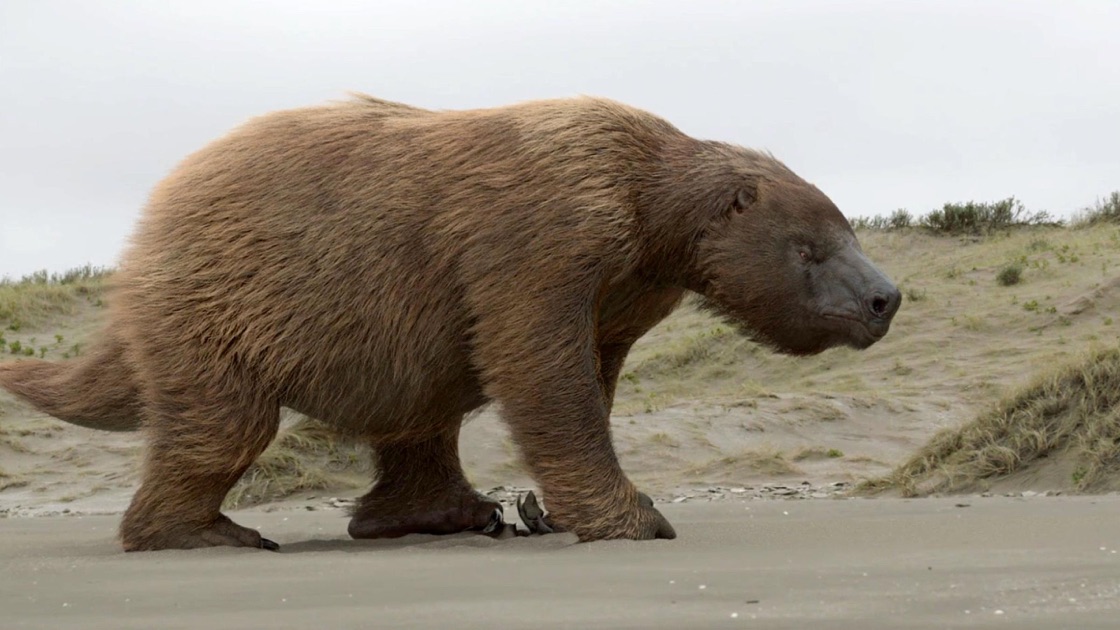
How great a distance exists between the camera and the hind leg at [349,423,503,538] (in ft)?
23.6

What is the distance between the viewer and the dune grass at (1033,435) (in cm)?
823

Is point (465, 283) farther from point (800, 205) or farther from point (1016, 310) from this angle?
point (1016, 310)

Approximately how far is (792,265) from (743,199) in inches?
14.0

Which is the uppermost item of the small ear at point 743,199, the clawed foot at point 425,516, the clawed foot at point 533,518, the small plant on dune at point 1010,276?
the small ear at point 743,199

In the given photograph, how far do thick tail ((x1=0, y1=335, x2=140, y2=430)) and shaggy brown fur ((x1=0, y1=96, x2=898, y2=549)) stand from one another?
301mm

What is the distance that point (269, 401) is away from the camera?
21.0 feet

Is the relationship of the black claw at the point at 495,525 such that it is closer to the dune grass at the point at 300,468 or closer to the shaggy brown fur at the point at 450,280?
the shaggy brown fur at the point at 450,280

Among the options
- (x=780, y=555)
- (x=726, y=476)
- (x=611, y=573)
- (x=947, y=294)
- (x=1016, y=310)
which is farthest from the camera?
(x=947, y=294)

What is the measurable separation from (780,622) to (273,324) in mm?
3419

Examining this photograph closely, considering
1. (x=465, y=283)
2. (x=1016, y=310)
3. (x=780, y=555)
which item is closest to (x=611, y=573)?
(x=780, y=555)

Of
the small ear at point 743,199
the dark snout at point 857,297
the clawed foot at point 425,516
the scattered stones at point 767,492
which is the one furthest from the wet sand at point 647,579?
the scattered stones at point 767,492

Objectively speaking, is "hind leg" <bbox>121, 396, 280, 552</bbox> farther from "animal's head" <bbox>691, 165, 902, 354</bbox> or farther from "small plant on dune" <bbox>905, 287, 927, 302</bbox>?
"small plant on dune" <bbox>905, 287, 927, 302</bbox>

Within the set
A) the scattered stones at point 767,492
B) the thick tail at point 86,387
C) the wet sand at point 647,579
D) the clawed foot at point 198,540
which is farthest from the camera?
the scattered stones at point 767,492

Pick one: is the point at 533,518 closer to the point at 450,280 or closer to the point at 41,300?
the point at 450,280
